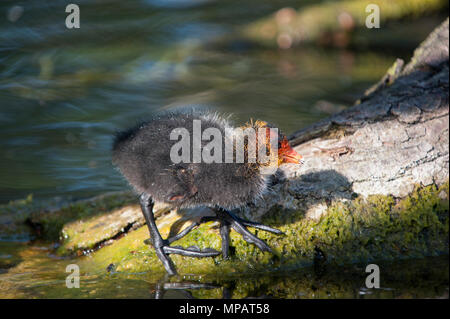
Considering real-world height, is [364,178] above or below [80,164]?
below

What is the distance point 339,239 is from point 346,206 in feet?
0.77

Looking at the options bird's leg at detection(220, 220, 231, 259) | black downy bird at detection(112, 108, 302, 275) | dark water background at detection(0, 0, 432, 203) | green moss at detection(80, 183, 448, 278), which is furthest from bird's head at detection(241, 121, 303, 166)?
dark water background at detection(0, 0, 432, 203)

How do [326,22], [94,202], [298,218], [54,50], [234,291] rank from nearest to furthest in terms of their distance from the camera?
[234,291]
[298,218]
[94,202]
[54,50]
[326,22]

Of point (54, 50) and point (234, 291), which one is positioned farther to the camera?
point (54, 50)

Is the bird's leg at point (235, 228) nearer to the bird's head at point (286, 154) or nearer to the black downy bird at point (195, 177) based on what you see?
→ the black downy bird at point (195, 177)

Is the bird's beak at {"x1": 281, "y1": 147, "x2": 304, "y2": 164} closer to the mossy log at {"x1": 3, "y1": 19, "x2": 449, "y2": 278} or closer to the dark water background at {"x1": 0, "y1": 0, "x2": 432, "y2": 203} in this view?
the mossy log at {"x1": 3, "y1": 19, "x2": 449, "y2": 278}

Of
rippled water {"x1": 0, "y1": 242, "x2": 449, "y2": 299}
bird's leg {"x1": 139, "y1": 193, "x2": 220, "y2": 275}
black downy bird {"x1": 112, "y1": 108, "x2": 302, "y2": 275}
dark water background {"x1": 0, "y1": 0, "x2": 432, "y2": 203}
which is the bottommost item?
Result: rippled water {"x1": 0, "y1": 242, "x2": 449, "y2": 299}

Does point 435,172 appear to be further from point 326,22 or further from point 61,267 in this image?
point 326,22

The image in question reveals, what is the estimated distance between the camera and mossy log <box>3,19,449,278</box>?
353cm

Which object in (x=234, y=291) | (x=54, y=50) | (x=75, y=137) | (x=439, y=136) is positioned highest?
(x=54, y=50)

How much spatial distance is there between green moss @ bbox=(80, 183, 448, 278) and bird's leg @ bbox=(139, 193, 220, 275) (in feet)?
0.19

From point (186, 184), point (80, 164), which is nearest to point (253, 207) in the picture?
point (186, 184)

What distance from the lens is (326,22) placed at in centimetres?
988

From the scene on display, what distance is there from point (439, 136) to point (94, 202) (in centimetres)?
293
